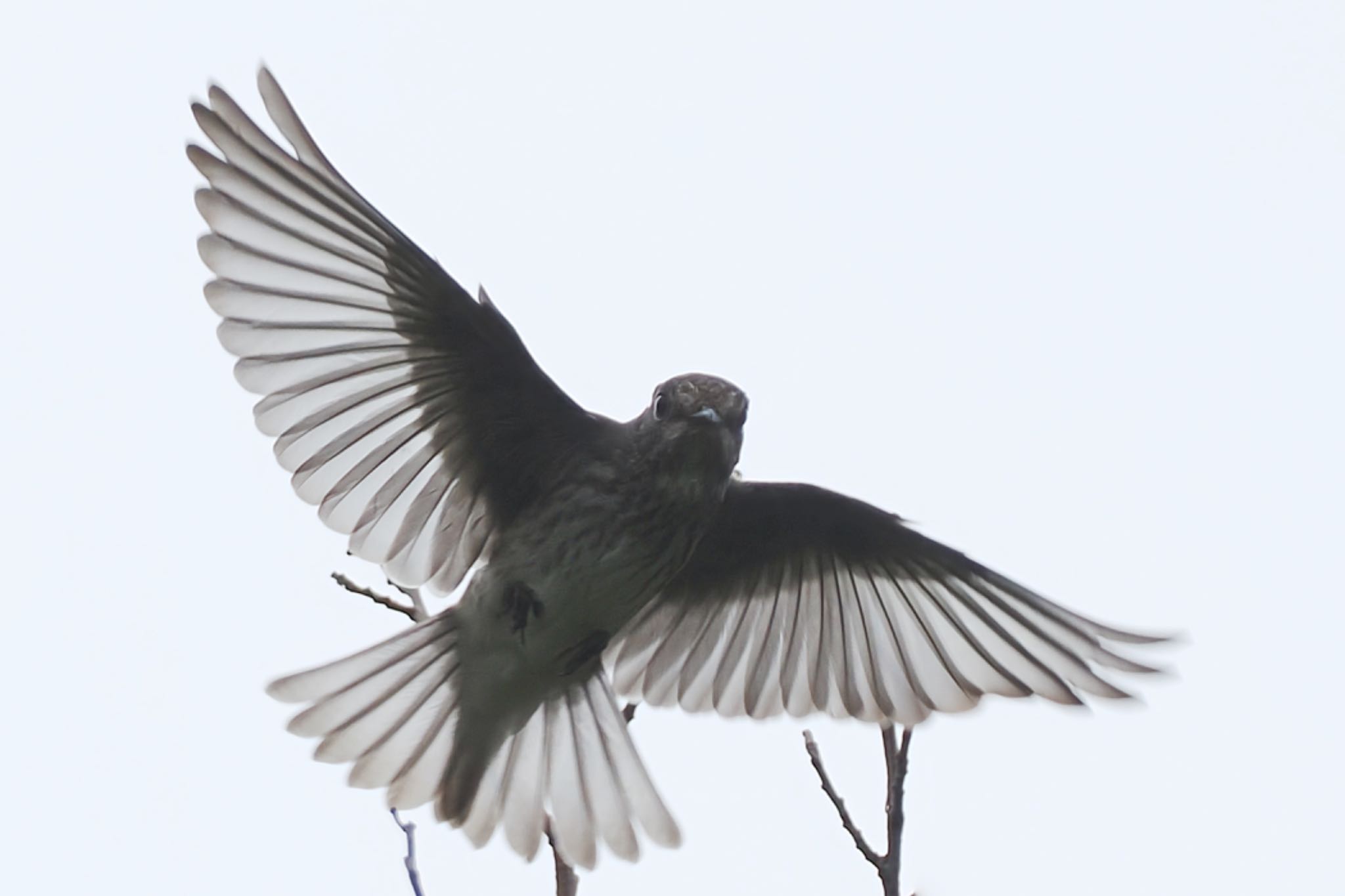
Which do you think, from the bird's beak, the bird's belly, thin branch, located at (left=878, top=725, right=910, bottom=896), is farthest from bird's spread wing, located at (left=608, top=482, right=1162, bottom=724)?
thin branch, located at (left=878, top=725, right=910, bottom=896)

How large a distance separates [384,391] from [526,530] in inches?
25.8

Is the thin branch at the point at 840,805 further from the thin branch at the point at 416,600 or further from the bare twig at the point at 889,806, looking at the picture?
the thin branch at the point at 416,600

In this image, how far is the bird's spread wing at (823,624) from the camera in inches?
215

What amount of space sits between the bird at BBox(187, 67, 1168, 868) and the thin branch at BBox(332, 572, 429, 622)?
0.04 m

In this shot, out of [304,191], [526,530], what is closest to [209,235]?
[304,191]

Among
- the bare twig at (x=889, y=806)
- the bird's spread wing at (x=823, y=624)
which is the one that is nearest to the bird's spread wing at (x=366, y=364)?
the bird's spread wing at (x=823, y=624)

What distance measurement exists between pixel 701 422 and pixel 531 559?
74 cm

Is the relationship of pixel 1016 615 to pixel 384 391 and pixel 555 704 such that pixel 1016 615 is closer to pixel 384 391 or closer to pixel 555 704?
pixel 555 704

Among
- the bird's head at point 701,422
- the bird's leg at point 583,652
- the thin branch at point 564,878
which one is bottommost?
the thin branch at point 564,878

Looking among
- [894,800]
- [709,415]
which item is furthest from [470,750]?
[894,800]

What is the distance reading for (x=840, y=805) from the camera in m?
4.12

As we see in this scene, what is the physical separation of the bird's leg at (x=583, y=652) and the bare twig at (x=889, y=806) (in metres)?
1.17

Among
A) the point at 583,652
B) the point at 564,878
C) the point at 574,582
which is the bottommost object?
the point at 564,878

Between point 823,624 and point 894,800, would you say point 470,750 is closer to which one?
point 823,624
